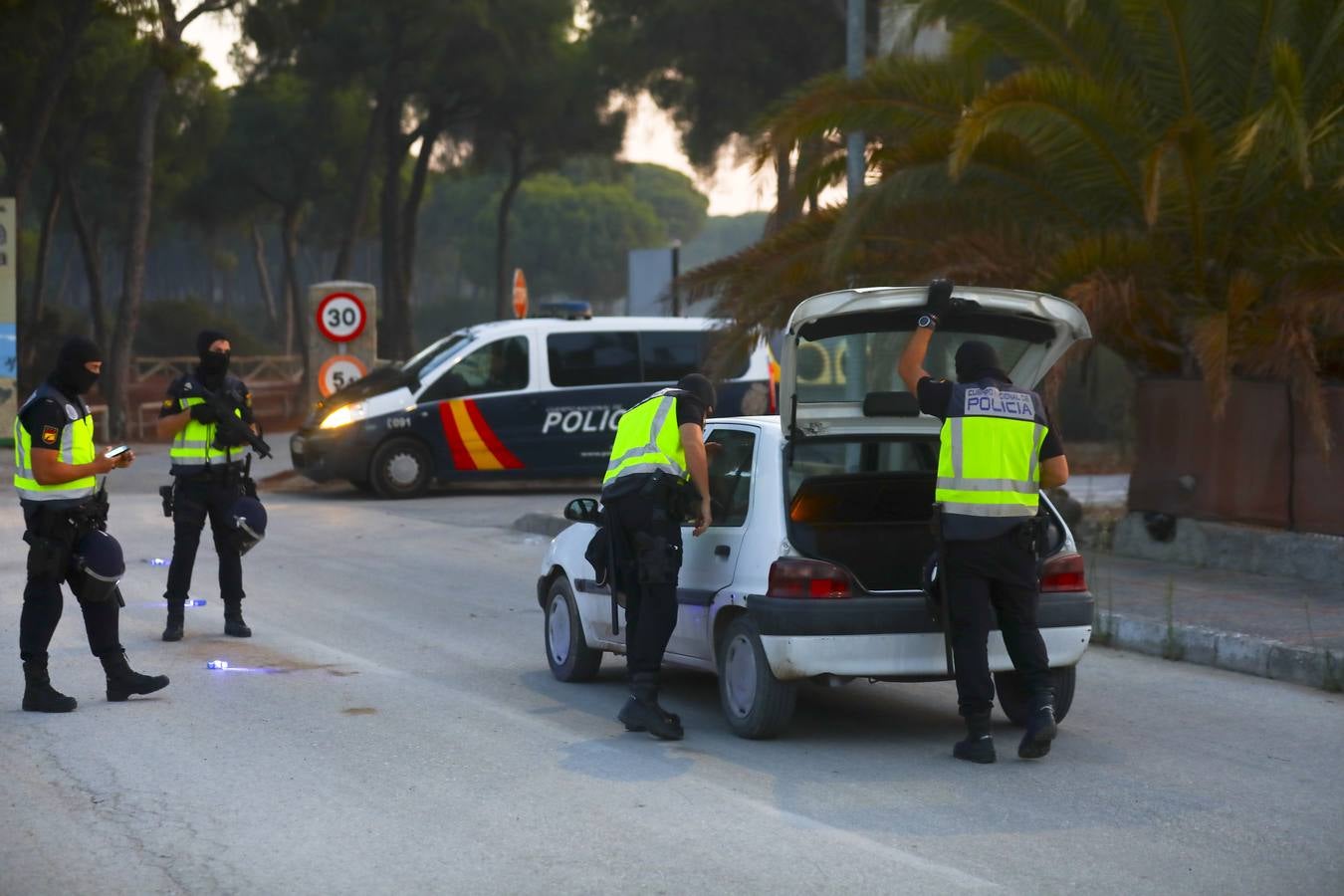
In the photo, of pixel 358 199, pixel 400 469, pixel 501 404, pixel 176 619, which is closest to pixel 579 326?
pixel 501 404

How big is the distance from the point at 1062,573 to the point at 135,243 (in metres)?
25.9

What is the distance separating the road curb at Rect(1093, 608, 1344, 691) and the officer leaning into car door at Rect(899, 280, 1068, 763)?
8.72 feet

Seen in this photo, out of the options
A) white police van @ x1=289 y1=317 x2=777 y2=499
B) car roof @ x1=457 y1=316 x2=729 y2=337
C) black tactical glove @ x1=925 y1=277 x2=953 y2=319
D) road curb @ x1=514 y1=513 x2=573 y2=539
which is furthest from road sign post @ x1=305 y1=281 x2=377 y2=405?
black tactical glove @ x1=925 y1=277 x2=953 y2=319

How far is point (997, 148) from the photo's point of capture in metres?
14.2

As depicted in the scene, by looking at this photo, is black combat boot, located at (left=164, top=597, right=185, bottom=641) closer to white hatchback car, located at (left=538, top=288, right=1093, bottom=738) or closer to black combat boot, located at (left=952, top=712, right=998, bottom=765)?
white hatchback car, located at (left=538, top=288, right=1093, bottom=738)

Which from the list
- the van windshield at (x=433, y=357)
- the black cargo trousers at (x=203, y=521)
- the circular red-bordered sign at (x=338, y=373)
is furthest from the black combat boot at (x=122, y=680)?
the circular red-bordered sign at (x=338, y=373)

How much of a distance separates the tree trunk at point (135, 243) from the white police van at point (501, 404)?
1149cm

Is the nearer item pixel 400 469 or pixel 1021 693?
pixel 1021 693

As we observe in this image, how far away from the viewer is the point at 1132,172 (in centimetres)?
1366

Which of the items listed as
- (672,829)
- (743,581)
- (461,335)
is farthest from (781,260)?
(672,829)

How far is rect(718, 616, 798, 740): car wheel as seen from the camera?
25.0 feet

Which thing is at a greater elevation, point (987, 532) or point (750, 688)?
point (987, 532)

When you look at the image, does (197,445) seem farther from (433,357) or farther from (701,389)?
(433,357)

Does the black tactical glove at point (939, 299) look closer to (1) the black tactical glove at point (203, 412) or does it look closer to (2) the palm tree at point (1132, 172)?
(1) the black tactical glove at point (203, 412)
